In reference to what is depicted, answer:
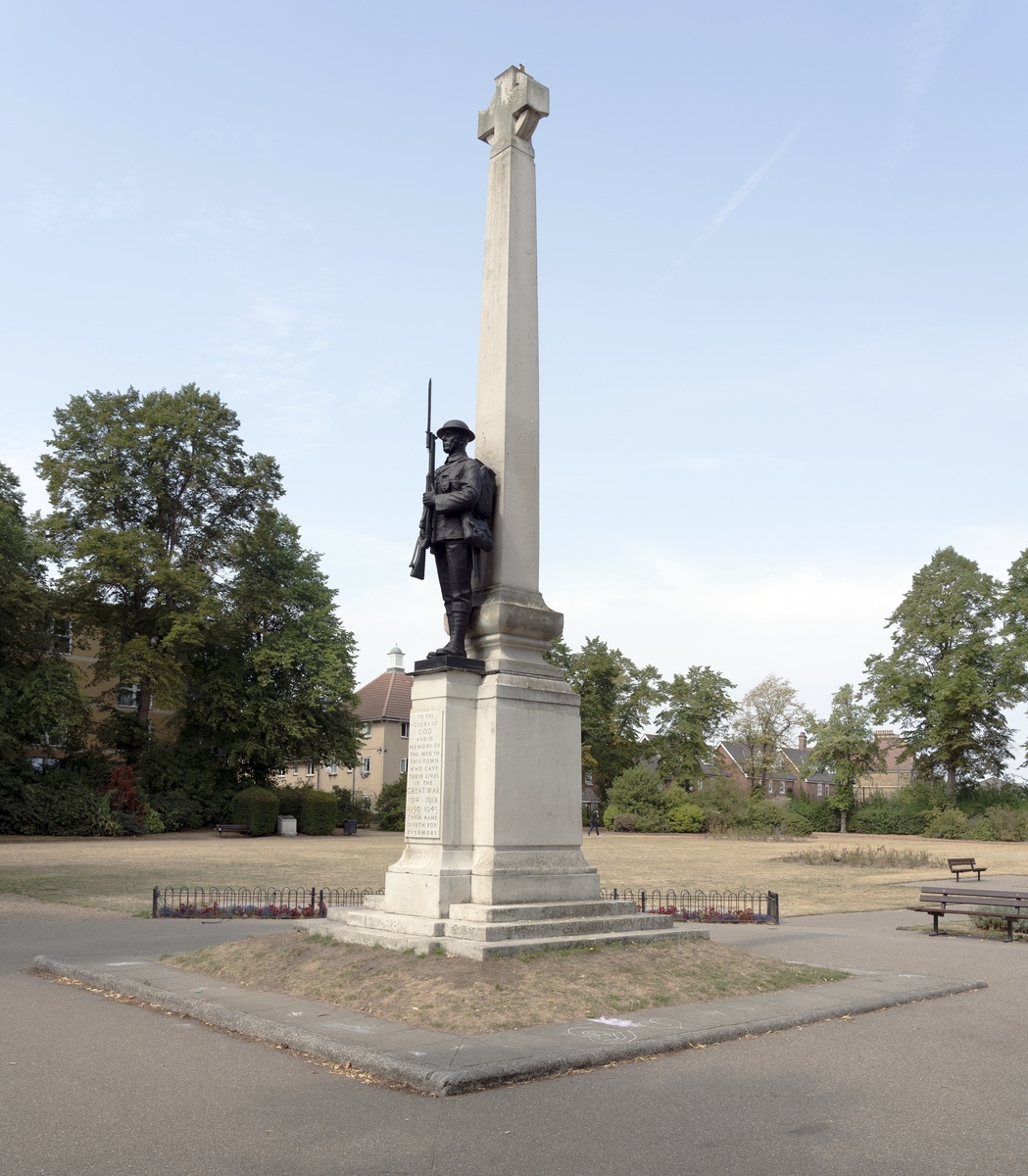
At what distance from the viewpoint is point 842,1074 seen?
6.70 meters

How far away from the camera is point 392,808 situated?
183 ft

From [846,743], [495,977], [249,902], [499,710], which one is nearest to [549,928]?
[495,977]

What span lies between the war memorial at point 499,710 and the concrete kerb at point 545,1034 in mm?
1411

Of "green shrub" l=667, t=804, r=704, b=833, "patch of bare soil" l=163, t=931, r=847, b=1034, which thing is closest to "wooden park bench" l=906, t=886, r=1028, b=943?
"patch of bare soil" l=163, t=931, r=847, b=1034

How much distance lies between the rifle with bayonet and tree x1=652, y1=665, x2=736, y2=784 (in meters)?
65.0

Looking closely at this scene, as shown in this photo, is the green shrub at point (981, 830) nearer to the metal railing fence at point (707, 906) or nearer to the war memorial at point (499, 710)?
the metal railing fence at point (707, 906)

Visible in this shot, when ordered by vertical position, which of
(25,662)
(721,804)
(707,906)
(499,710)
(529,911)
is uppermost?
(25,662)

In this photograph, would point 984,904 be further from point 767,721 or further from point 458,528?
point 767,721

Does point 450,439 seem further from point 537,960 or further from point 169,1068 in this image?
point 169,1068

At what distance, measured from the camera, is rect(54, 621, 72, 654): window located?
41.5 m

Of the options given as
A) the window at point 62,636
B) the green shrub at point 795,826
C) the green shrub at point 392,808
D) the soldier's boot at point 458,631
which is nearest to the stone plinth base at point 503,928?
the soldier's boot at point 458,631

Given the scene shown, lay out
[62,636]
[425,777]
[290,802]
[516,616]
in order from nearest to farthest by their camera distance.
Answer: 1. [425,777]
2. [516,616]
3. [62,636]
4. [290,802]

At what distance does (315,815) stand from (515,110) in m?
40.3

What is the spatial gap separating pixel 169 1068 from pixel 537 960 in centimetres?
311
